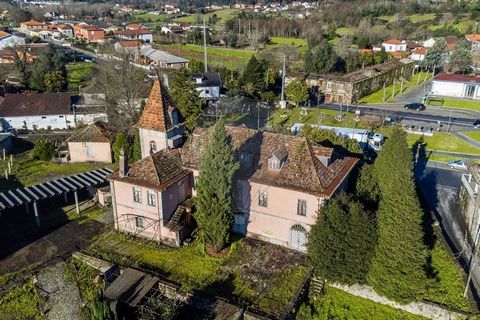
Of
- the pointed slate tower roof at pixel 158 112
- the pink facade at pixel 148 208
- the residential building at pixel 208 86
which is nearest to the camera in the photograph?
the pink facade at pixel 148 208

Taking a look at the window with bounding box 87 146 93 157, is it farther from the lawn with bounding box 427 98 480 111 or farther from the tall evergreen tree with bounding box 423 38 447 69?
the tall evergreen tree with bounding box 423 38 447 69

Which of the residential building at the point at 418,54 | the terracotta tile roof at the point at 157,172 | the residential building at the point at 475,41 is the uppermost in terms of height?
the residential building at the point at 475,41

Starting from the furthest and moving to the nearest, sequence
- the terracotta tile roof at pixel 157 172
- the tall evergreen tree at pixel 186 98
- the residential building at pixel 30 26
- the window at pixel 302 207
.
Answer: the residential building at pixel 30 26 → the tall evergreen tree at pixel 186 98 → the terracotta tile roof at pixel 157 172 → the window at pixel 302 207

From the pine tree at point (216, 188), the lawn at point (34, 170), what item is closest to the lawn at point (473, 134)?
the pine tree at point (216, 188)

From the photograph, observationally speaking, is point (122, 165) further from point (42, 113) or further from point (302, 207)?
point (42, 113)

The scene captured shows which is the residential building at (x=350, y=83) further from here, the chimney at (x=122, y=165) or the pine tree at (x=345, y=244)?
the chimney at (x=122, y=165)

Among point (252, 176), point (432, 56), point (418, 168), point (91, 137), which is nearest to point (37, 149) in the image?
point (91, 137)

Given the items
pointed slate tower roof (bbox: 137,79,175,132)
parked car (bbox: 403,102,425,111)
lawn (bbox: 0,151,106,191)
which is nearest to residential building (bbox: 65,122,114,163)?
lawn (bbox: 0,151,106,191)

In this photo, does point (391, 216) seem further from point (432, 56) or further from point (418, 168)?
point (432, 56)

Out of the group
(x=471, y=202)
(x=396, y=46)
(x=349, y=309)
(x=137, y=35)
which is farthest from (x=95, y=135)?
(x=137, y=35)
